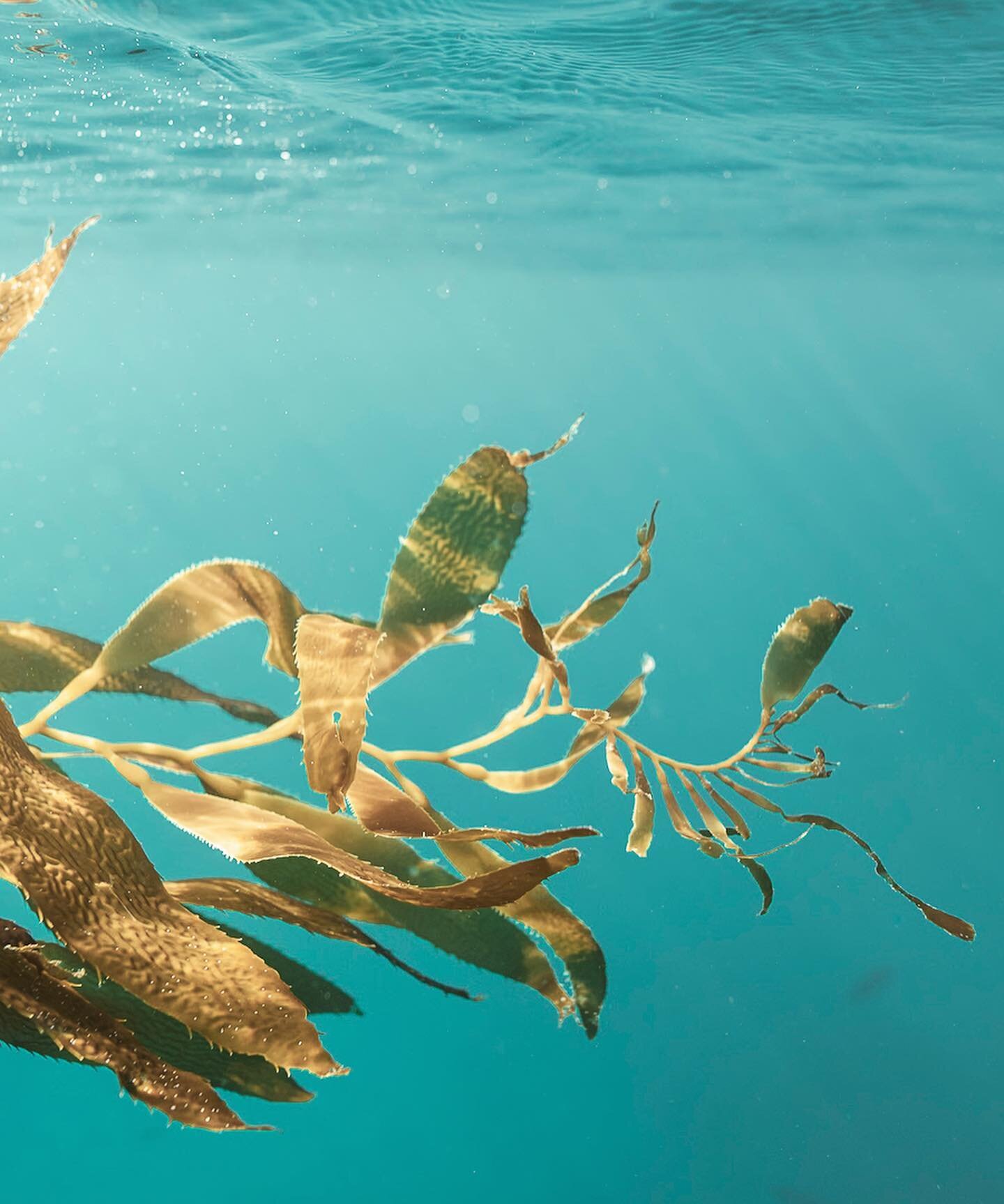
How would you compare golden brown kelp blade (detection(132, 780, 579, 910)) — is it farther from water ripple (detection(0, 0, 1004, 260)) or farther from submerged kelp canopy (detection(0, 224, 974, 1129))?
water ripple (detection(0, 0, 1004, 260))

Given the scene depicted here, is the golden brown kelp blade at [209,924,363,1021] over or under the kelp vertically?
under

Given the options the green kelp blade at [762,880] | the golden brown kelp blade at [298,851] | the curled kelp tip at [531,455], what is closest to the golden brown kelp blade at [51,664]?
the golden brown kelp blade at [298,851]

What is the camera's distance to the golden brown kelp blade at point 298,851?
0.60m

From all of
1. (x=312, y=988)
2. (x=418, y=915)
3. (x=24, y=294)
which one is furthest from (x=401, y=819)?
(x=24, y=294)

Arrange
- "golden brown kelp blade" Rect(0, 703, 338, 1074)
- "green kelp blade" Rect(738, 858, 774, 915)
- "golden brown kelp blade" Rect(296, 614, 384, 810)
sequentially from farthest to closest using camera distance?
"green kelp blade" Rect(738, 858, 774, 915)
"golden brown kelp blade" Rect(296, 614, 384, 810)
"golden brown kelp blade" Rect(0, 703, 338, 1074)

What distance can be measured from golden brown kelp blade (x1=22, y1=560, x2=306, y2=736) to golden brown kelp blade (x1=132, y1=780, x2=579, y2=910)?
0.35 ft

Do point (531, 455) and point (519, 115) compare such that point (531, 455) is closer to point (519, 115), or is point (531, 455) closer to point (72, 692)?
point (72, 692)

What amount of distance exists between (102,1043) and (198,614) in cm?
32

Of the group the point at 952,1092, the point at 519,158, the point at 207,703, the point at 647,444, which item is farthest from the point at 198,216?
the point at 647,444

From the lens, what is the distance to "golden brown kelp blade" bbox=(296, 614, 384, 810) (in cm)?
70

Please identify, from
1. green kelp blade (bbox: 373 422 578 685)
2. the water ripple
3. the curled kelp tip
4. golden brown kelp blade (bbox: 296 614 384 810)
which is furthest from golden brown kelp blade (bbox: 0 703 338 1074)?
the water ripple

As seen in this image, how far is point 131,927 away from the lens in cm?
60

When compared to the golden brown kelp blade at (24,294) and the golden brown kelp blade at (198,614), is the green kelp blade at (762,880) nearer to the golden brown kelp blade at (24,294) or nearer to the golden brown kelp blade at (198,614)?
the golden brown kelp blade at (198,614)

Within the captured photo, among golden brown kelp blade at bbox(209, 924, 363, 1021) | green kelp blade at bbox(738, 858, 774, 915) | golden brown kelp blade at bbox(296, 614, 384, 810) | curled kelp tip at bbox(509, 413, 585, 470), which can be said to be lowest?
golden brown kelp blade at bbox(209, 924, 363, 1021)
